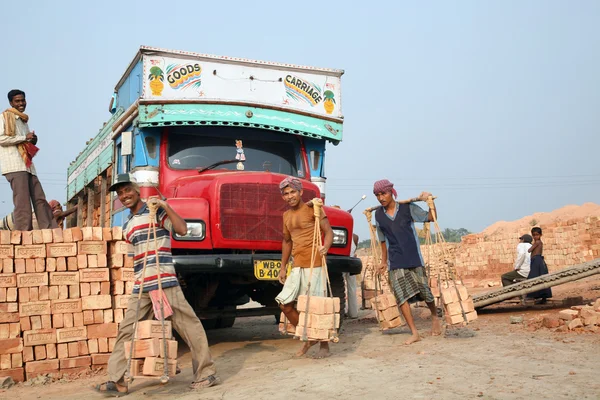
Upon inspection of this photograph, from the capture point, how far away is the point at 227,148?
24.2ft

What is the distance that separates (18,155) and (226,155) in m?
2.28

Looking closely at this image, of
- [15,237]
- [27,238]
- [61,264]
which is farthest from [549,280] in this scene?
[15,237]

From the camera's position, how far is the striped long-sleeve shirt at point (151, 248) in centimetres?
476

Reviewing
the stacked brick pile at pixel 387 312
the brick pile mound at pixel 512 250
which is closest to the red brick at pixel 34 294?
the stacked brick pile at pixel 387 312

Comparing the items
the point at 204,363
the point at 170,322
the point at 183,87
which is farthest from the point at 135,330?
the point at 183,87

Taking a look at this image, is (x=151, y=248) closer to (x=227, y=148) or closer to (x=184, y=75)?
(x=227, y=148)

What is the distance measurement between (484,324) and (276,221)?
10.8ft

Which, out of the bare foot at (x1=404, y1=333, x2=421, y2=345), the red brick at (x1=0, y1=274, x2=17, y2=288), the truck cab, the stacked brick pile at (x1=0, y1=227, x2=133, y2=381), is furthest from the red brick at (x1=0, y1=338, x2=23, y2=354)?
the bare foot at (x1=404, y1=333, x2=421, y2=345)

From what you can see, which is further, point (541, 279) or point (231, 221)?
point (541, 279)

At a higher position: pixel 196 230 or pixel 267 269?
pixel 196 230

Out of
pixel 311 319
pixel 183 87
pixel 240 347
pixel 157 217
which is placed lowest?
pixel 240 347

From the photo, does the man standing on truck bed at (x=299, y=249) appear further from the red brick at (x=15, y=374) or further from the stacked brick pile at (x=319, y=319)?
the red brick at (x=15, y=374)

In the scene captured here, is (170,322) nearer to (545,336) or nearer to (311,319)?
(311,319)

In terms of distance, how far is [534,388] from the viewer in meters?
4.06
